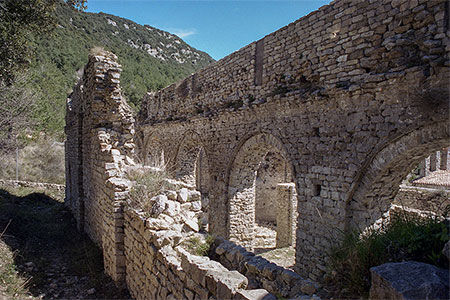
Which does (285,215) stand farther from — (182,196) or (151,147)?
(151,147)

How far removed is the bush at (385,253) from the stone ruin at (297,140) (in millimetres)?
332

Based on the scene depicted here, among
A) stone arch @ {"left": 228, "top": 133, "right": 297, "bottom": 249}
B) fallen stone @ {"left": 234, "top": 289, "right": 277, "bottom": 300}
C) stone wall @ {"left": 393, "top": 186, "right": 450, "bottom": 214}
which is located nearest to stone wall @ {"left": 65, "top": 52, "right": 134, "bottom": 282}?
fallen stone @ {"left": 234, "top": 289, "right": 277, "bottom": 300}

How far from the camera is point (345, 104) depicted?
18.0 ft

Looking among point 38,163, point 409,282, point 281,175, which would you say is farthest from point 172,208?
point 38,163

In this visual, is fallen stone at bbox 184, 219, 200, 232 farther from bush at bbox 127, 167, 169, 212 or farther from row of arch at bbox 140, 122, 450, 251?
row of arch at bbox 140, 122, 450, 251

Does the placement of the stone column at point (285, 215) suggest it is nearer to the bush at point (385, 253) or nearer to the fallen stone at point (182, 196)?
the fallen stone at point (182, 196)

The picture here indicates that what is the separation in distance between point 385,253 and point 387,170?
3143mm

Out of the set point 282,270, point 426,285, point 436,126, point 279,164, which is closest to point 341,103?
point 436,126

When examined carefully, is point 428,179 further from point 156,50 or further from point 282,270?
point 156,50

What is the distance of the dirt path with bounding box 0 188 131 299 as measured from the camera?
4691 millimetres

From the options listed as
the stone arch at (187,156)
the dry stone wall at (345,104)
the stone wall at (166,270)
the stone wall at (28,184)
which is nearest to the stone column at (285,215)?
the dry stone wall at (345,104)

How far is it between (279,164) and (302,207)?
715 cm

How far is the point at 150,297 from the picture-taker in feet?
12.3

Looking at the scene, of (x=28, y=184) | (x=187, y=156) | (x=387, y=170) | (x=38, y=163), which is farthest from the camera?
(x=38, y=163)
